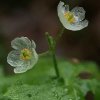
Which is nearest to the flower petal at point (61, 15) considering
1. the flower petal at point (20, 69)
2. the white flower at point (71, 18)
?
the white flower at point (71, 18)

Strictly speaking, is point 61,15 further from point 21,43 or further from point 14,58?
point 14,58

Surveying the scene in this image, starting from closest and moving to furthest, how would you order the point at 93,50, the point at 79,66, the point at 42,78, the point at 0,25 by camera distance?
the point at 42,78, the point at 79,66, the point at 93,50, the point at 0,25

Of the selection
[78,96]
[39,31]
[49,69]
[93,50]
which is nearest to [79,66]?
[49,69]

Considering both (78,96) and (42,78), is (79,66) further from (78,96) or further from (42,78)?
(78,96)

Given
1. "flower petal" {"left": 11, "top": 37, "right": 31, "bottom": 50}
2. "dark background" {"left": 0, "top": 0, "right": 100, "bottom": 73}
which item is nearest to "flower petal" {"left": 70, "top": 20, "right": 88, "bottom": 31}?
"flower petal" {"left": 11, "top": 37, "right": 31, "bottom": 50}

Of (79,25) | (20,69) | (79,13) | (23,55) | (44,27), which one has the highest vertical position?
(44,27)

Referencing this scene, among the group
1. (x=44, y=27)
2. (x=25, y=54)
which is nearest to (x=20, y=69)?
(x=25, y=54)
